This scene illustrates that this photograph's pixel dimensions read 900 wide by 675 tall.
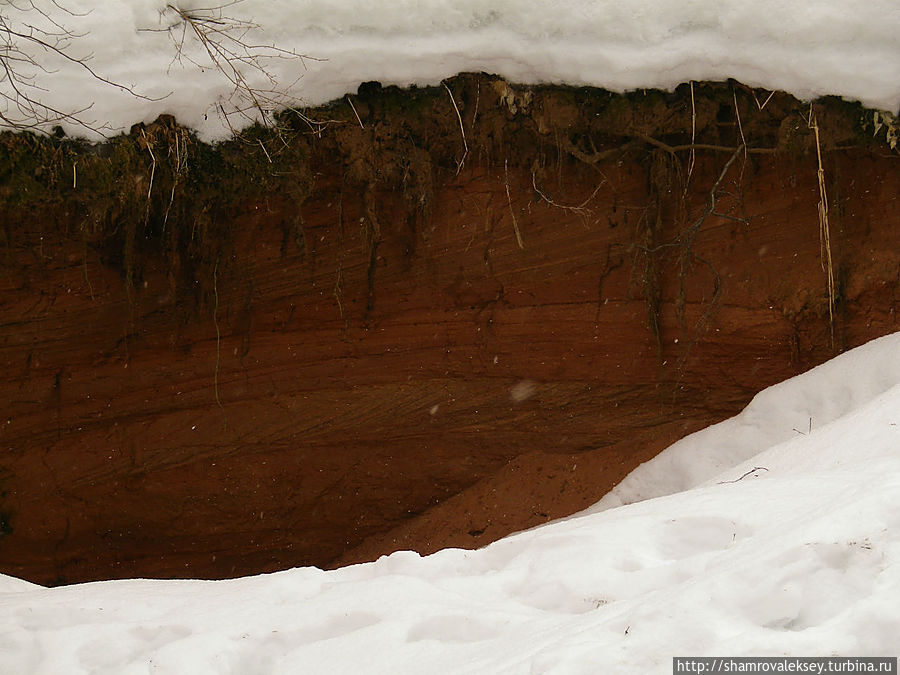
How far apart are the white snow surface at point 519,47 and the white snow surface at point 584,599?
188 centimetres

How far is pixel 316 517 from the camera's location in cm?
550

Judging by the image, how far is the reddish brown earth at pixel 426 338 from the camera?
4711mm

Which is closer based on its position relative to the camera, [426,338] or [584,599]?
[584,599]

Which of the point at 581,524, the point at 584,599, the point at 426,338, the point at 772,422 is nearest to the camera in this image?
the point at 584,599

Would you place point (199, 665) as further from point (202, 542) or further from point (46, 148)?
point (202, 542)

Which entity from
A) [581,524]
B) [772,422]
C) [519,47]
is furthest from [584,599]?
[519,47]

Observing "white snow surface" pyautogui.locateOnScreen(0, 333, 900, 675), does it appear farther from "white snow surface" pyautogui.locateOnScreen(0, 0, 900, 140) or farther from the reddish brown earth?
"white snow surface" pyautogui.locateOnScreen(0, 0, 900, 140)

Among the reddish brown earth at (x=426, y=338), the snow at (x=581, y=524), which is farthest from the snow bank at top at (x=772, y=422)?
the reddish brown earth at (x=426, y=338)

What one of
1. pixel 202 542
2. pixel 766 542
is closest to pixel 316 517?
pixel 202 542

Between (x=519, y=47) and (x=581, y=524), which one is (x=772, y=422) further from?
(x=519, y=47)

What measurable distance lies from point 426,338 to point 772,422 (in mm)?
1949

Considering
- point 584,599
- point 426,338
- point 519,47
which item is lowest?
point 584,599

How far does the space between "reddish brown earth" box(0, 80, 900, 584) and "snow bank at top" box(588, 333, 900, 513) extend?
31 centimetres

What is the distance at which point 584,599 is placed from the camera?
2.30 metres
